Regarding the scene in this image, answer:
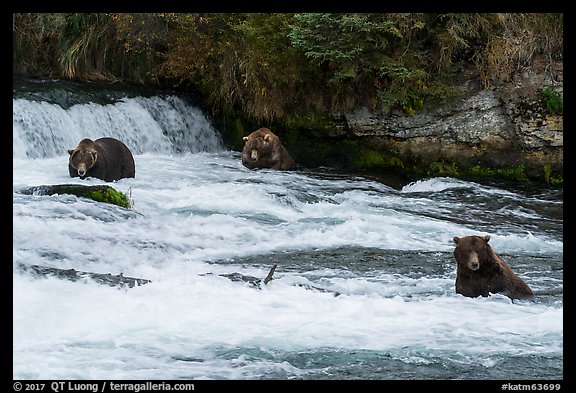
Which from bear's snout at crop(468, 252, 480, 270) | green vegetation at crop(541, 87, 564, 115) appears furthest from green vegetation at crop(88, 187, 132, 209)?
green vegetation at crop(541, 87, 564, 115)

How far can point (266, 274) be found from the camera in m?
8.05

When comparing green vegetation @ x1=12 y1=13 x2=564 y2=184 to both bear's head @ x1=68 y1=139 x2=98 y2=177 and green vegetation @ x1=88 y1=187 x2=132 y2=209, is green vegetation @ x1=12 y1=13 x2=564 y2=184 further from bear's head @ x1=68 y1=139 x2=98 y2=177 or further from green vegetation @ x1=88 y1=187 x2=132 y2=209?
green vegetation @ x1=88 y1=187 x2=132 y2=209

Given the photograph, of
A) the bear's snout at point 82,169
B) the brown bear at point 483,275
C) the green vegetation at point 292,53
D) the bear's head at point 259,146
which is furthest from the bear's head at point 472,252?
the bear's head at point 259,146

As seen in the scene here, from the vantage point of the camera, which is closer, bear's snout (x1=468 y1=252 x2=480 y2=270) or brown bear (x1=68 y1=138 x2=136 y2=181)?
bear's snout (x1=468 y1=252 x2=480 y2=270)

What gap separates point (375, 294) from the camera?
7.48 meters

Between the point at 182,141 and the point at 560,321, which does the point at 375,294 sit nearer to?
the point at 560,321

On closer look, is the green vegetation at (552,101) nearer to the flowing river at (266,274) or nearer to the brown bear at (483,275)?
the flowing river at (266,274)

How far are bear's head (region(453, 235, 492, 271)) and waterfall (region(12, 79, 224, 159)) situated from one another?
8.27 metres

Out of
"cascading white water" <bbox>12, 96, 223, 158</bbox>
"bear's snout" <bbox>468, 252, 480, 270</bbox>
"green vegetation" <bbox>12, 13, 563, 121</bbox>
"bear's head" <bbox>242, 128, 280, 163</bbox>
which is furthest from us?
"bear's head" <bbox>242, 128, 280, 163</bbox>

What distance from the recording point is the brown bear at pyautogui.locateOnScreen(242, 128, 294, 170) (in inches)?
577

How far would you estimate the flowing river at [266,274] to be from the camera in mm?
5816

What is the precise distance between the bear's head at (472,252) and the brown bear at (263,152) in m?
7.51

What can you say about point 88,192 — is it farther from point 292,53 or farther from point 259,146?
point 292,53

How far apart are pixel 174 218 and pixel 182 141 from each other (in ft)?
20.3
